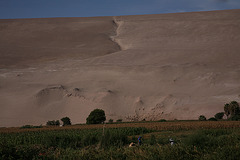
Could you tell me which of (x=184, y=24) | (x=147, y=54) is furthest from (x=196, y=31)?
(x=147, y=54)

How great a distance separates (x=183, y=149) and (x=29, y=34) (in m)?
98.0

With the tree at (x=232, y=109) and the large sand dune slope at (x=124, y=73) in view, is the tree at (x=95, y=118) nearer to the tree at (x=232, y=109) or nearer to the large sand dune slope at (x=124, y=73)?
the large sand dune slope at (x=124, y=73)

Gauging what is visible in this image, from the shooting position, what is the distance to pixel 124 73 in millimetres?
65125

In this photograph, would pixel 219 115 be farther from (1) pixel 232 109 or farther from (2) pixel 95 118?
(2) pixel 95 118

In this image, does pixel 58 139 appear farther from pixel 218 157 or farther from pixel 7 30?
pixel 7 30

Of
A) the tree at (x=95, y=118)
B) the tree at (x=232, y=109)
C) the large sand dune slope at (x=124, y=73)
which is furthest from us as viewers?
the large sand dune slope at (x=124, y=73)

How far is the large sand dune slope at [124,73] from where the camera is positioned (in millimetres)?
53656

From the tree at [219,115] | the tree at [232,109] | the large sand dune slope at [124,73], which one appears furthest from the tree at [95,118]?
the tree at [232,109]

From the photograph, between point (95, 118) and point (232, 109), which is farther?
point (95, 118)

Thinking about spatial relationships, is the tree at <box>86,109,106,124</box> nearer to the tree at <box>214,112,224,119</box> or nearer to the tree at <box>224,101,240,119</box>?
the tree at <box>214,112,224,119</box>

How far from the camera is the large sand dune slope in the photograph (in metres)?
53.7

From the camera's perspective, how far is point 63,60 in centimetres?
7775

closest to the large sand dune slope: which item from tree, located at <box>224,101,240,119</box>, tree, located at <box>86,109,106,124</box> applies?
tree, located at <box>224,101,240,119</box>

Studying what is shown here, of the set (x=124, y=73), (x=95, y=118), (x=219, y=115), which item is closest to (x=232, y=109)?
(x=219, y=115)
